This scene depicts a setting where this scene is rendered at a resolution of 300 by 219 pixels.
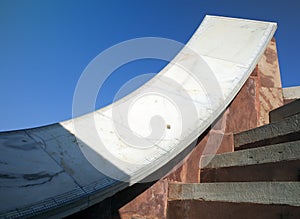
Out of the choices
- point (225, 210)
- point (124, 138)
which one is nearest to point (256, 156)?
point (225, 210)

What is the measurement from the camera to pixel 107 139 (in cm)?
178

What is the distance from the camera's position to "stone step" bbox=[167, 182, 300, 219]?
3.77 feet

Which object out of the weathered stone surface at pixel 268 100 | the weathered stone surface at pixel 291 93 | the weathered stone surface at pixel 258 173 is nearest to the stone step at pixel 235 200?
the weathered stone surface at pixel 258 173

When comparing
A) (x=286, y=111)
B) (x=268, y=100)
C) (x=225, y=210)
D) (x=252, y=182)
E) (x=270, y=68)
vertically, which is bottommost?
(x=225, y=210)

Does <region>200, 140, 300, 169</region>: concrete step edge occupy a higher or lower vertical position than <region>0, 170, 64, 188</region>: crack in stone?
higher

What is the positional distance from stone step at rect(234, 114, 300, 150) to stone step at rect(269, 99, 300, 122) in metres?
0.31

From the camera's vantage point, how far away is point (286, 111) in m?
1.97

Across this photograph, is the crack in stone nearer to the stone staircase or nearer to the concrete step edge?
the stone staircase

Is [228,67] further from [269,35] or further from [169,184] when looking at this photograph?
[169,184]

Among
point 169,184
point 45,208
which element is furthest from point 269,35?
point 45,208

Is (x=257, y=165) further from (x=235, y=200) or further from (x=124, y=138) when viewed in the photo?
(x=124, y=138)

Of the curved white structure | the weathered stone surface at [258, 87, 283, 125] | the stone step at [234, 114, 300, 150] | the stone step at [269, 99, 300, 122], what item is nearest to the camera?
the curved white structure

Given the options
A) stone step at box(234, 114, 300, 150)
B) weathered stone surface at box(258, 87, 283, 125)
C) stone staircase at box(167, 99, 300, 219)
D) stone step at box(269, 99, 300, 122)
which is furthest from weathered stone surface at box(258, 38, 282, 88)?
stone step at box(234, 114, 300, 150)

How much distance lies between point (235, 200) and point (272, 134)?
590 mm
